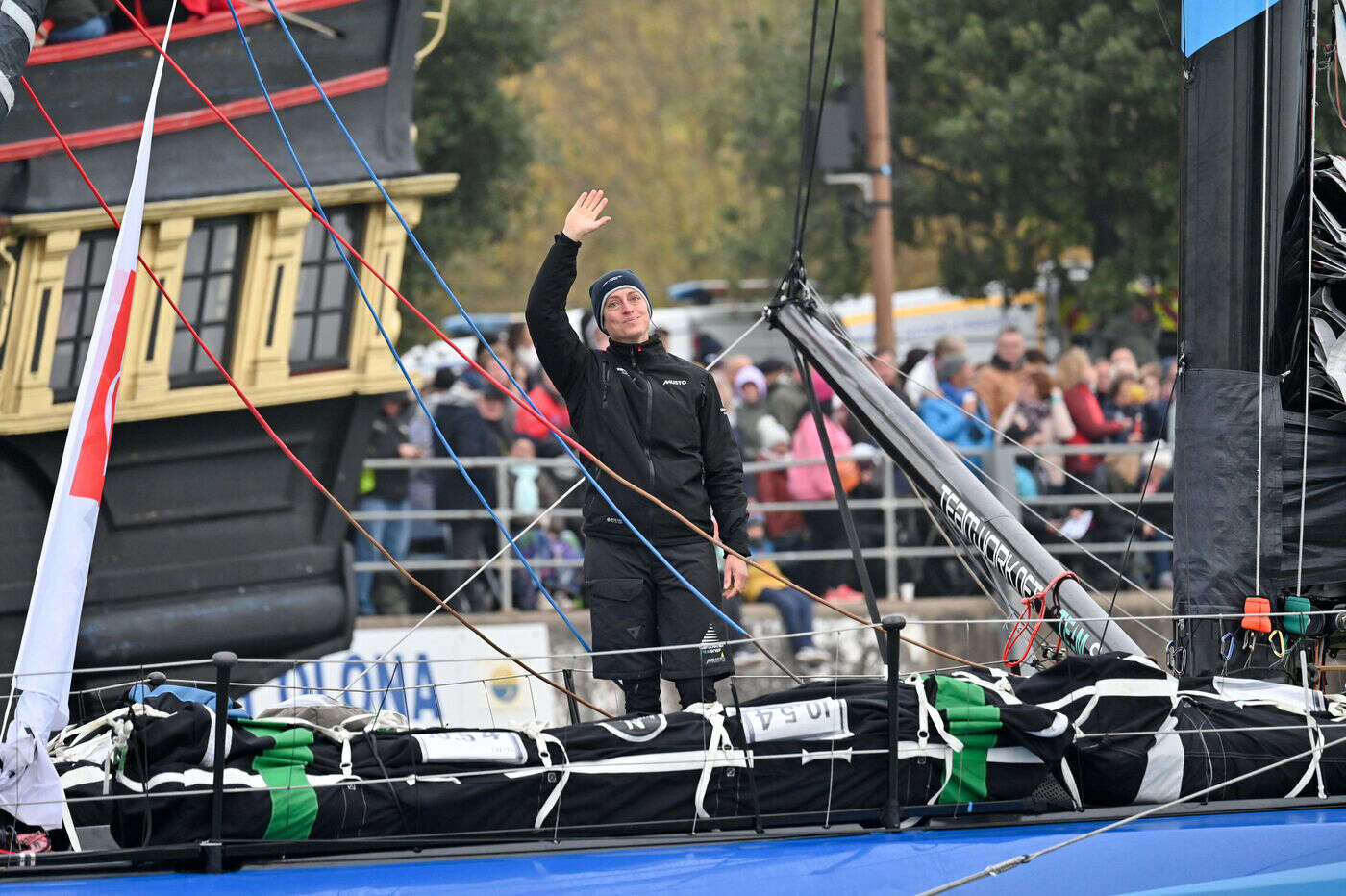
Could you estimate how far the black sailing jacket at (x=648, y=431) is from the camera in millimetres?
4906

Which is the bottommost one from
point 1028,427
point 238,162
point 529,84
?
point 1028,427

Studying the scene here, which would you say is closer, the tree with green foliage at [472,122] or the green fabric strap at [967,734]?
the green fabric strap at [967,734]

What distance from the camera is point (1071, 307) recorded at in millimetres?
15758

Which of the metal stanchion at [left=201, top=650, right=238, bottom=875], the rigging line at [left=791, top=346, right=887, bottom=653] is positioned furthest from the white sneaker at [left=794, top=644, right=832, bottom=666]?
the metal stanchion at [left=201, top=650, right=238, bottom=875]

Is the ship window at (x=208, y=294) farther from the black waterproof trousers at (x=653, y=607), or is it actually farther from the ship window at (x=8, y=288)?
the black waterproof trousers at (x=653, y=607)

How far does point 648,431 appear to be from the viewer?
495 cm

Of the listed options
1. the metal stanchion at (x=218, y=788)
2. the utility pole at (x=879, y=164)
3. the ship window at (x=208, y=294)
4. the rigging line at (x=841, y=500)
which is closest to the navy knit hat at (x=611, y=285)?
the rigging line at (x=841, y=500)

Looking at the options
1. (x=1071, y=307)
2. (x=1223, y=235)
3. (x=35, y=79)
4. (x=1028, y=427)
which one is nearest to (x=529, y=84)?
(x=1071, y=307)

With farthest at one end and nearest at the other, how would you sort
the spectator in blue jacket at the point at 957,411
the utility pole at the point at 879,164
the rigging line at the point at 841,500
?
the utility pole at the point at 879,164 < the spectator in blue jacket at the point at 957,411 < the rigging line at the point at 841,500

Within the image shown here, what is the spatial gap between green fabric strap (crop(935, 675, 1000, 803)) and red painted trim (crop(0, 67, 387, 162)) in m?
5.15

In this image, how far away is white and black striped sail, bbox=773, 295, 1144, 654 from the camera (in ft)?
15.9

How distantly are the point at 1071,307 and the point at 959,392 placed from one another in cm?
567

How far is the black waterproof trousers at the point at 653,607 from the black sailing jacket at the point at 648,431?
6cm

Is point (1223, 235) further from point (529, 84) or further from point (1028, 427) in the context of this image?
point (529, 84)
